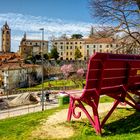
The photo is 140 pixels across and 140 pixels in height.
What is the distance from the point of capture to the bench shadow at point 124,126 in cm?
912

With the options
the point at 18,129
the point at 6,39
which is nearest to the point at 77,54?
the point at 6,39

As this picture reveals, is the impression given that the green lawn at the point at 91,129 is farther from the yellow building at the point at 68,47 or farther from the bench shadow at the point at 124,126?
the yellow building at the point at 68,47

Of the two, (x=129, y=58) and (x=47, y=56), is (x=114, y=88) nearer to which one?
(x=129, y=58)

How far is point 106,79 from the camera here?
30.5 feet

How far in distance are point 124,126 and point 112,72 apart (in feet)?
5.13

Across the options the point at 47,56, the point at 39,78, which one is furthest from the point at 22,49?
the point at 39,78

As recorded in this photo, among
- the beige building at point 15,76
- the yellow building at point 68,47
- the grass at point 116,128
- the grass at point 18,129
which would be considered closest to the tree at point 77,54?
the yellow building at point 68,47

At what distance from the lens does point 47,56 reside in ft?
445

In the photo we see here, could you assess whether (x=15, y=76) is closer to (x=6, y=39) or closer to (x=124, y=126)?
(x=124, y=126)

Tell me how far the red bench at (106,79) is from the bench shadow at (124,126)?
307mm

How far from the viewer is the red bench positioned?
878cm

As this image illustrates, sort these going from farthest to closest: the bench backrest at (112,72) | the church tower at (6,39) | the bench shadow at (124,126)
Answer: the church tower at (6,39) → the bench shadow at (124,126) → the bench backrest at (112,72)

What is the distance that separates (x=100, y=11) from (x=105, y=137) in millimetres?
9029

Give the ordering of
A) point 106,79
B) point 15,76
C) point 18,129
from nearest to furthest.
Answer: point 106,79, point 18,129, point 15,76
